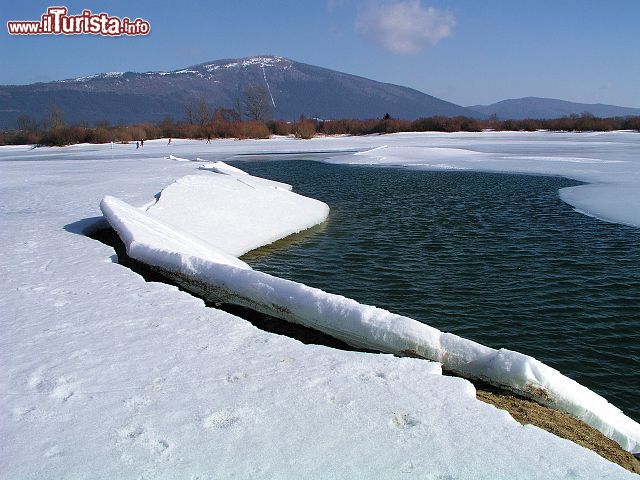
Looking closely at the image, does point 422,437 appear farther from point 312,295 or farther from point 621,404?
point 621,404

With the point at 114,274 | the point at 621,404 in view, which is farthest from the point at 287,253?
the point at 621,404

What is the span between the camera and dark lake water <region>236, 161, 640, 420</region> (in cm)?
663

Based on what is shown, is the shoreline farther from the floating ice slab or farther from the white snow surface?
the floating ice slab

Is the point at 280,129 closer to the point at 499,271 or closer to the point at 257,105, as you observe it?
the point at 257,105

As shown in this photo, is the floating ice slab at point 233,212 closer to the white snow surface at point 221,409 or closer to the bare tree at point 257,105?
the white snow surface at point 221,409

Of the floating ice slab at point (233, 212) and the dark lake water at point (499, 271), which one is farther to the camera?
the floating ice slab at point (233, 212)

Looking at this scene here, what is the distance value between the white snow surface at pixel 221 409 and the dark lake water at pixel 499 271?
8.87 feet

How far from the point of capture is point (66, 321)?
5164mm

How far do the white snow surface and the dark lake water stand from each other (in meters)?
2.70

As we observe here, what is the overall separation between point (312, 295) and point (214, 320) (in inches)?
39.2

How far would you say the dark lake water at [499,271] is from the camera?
663 cm

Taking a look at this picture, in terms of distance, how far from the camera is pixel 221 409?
3574 mm

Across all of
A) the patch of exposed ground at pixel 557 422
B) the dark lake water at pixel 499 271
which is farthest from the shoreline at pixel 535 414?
the dark lake water at pixel 499 271

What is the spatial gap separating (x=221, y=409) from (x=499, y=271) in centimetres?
697
